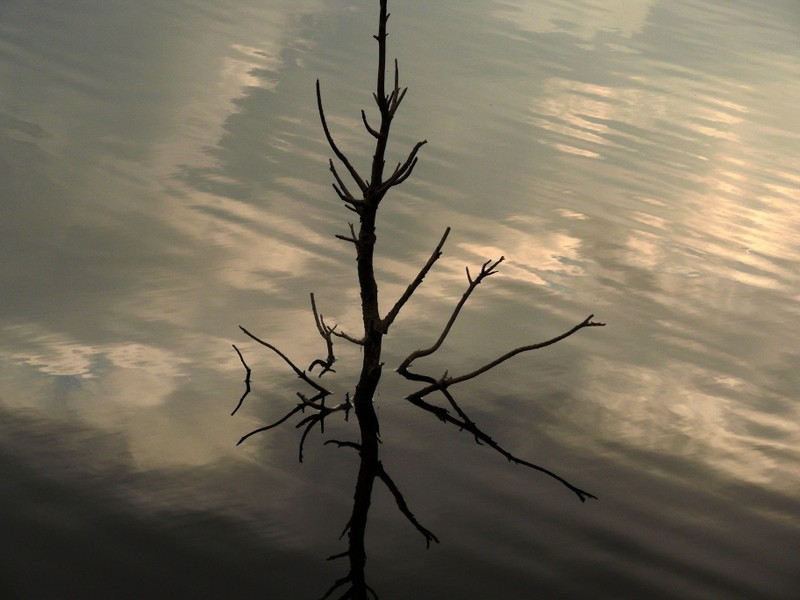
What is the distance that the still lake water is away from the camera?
321cm

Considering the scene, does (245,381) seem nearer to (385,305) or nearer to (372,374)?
(372,374)

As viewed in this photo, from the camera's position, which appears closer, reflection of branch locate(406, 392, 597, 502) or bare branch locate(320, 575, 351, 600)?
bare branch locate(320, 575, 351, 600)

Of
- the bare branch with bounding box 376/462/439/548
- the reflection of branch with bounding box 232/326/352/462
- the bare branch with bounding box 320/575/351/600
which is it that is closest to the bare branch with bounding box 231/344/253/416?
the reflection of branch with bounding box 232/326/352/462

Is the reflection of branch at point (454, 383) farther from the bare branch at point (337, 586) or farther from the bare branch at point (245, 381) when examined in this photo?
the bare branch at point (337, 586)

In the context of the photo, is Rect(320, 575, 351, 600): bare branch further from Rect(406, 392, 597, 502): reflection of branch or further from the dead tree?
Rect(406, 392, 597, 502): reflection of branch

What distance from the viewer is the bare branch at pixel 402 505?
10.8 ft

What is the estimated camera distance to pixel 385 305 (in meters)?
4.75

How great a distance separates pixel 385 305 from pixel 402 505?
58.1 inches

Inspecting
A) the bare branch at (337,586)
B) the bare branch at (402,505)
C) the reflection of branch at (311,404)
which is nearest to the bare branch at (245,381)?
the reflection of branch at (311,404)

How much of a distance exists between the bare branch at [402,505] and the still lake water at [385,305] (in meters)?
0.04

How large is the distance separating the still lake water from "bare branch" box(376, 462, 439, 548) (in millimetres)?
44

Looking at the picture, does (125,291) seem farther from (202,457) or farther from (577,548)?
(577,548)

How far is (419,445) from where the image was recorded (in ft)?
12.3

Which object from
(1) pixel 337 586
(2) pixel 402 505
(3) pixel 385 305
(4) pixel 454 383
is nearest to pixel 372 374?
(4) pixel 454 383
